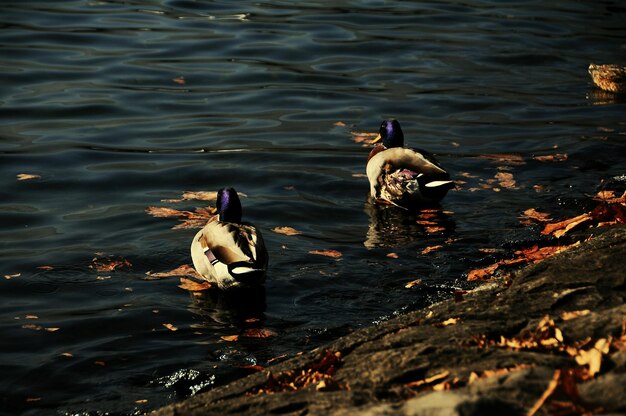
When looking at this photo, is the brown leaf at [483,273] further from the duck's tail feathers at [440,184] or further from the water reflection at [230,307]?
the duck's tail feathers at [440,184]

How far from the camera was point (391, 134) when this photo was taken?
1158cm

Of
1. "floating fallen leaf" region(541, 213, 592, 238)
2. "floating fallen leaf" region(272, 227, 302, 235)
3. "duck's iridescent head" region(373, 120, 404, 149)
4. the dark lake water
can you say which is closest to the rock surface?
the dark lake water

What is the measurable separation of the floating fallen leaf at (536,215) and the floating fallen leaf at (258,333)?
10.9 ft

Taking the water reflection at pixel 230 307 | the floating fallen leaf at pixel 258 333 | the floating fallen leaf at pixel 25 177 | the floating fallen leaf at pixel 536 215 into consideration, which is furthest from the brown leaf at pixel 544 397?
the floating fallen leaf at pixel 25 177

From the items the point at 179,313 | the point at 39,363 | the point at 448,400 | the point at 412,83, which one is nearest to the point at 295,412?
the point at 448,400

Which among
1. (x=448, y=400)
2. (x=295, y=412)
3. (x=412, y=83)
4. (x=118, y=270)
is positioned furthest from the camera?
(x=412, y=83)

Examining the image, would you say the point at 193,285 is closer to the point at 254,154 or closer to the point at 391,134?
the point at 391,134

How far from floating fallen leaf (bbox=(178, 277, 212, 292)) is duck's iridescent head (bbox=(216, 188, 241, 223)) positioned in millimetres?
652

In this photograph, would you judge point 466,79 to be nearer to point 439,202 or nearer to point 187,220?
point 439,202

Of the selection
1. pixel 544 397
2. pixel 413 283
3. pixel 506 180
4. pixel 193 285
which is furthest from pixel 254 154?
pixel 544 397

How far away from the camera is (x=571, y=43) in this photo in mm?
18703

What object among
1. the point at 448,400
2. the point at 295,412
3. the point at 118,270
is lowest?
the point at 118,270

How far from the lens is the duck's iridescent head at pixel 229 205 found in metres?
9.08

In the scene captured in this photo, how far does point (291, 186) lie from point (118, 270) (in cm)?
303
